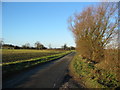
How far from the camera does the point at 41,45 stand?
11481 cm

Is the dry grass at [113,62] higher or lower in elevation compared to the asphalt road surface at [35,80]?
higher

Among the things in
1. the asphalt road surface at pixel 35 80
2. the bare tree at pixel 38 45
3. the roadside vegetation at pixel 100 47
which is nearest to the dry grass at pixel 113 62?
the roadside vegetation at pixel 100 47

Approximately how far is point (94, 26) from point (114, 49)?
9946 mm

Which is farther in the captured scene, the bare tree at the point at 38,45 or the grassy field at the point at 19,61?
the bare tree at the point at 38,45

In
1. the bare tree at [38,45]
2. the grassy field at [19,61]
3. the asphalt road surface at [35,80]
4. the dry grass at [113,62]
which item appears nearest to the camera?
the asphalt road surface at [35,80]

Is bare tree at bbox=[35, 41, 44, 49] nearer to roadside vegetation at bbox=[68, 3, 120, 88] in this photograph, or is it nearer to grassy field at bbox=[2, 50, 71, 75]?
grassy field at bbox=[2, 50, 71, 75]

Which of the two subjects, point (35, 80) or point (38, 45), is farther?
point (38, 45)

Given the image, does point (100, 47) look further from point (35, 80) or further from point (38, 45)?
point (38, 45)

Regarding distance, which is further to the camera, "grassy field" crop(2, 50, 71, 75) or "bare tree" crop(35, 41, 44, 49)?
"bare tree" crop(35, 41, 44, 49)

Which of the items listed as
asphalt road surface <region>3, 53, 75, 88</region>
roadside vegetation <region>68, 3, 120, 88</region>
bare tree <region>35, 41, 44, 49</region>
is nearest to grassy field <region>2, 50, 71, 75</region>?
asphalt road surface <region>3, 53, 75, 88</region>

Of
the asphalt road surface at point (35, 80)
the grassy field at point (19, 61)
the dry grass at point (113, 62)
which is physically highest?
the dry grass at point (113, 62)

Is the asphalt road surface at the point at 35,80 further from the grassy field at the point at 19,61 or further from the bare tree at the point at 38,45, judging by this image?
the bare tree at the point at 38,45

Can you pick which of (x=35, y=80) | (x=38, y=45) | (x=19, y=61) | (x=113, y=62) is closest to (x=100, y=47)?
(x=113, y=62)

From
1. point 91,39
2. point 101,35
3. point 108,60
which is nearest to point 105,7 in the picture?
point 101,35
